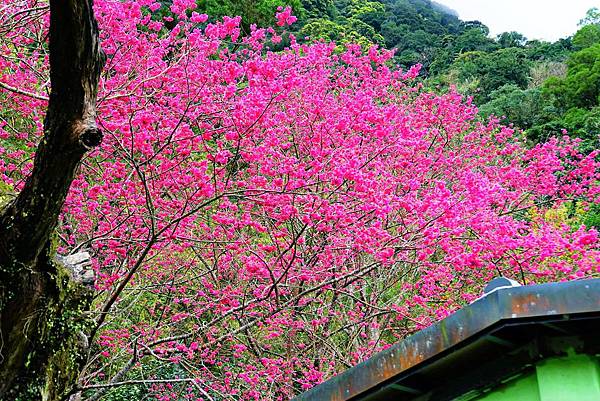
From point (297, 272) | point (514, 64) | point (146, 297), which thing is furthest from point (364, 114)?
point (514, 64)

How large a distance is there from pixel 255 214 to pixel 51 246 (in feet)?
12.6

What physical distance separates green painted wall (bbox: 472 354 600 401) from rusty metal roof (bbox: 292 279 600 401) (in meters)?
0.06

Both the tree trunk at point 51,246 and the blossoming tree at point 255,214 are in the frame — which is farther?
the blossoming tree at point 255,214

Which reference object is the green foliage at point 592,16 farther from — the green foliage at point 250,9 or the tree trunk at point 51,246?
the tree trunk at point 51,246

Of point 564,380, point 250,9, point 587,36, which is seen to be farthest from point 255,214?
point 587,36

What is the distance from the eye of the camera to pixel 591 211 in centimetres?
1441

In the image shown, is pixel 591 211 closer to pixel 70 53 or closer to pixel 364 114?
pixel 364 114

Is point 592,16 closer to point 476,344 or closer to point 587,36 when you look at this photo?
point 587,36

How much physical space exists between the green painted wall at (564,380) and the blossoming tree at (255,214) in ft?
11.9

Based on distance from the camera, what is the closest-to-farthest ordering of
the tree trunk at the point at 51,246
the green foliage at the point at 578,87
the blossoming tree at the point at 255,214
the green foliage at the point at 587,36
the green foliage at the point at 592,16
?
the tree trunk at the point at 51,246, the blossoming tree at the point at 255,214, the green foliage at the point at 578,87, the green foliage at the point at 587,36, the green foliage at the point at 592,16

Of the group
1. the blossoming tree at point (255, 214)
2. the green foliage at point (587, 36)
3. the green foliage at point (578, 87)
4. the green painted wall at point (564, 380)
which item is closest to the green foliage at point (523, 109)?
Answer: the green foliage at point (578, 87)

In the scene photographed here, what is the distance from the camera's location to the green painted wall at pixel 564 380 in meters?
2.20

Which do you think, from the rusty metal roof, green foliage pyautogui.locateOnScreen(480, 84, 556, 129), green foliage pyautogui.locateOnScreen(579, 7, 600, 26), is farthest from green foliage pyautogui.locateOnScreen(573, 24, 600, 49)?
the rusty metal roof

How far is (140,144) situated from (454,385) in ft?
15.5
